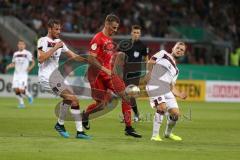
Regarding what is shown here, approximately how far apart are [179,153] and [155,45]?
2596 cm

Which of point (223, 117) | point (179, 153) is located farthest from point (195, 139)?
point (223, 117)

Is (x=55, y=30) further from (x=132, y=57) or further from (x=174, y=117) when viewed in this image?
(x=132, y=57)

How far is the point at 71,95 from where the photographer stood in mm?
14320

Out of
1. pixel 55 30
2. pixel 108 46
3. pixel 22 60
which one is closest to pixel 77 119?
pixel 108 46

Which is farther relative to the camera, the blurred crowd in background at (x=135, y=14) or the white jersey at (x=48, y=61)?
the blurred crowd in background at (x=135, y=14)

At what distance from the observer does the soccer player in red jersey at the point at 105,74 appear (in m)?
14.8

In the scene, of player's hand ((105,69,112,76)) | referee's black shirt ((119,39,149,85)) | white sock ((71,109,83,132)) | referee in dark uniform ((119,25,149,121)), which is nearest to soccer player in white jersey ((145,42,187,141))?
player's hand ((105,69,112,76))

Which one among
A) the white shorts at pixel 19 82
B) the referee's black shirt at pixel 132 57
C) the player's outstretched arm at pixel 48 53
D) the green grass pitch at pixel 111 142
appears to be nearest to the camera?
the green grass pitch at pixel 111 142

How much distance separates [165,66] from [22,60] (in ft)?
40.0

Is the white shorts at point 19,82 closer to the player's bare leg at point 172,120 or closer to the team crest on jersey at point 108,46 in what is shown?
the team crest on jersey at point 108,46

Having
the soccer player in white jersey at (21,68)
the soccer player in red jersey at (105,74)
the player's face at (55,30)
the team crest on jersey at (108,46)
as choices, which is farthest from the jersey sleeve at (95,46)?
Result: the soccer player in white jersey at (21,68)

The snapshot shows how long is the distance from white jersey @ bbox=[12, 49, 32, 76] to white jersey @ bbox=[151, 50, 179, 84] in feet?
38.5

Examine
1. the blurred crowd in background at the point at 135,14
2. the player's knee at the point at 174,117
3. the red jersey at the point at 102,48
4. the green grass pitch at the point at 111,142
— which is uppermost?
the blurred crowd in background at the point at 135,14

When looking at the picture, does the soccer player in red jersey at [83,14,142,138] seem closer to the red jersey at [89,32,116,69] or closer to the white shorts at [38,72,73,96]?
the red jersey at [89,32,116,69]
